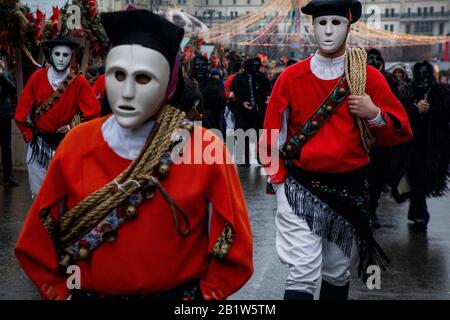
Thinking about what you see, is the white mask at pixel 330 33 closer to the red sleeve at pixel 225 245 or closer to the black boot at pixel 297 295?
the black boot at pixel 297 295

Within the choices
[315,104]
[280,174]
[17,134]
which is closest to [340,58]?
[315,104]

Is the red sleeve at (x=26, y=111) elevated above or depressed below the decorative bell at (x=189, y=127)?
below

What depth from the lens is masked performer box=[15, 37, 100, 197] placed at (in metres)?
8.84

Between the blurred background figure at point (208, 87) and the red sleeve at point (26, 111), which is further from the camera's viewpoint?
the blurred background figure at point (208, 87)

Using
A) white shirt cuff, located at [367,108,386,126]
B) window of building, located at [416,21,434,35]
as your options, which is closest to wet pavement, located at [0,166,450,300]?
white shirt cuff, located at [367,108,386,126]

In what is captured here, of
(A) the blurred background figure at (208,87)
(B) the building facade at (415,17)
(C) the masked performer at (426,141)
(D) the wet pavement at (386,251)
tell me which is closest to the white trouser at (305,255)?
(D) the wet pavement at (386,251)

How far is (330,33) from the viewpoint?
5.98m

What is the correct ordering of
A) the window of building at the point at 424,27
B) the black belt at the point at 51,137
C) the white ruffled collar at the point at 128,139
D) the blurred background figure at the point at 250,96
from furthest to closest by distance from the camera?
the window of building at the point at 424,27 < the blurred background figure at the point at 250,96 < the black belt at the point at 51,137 < the white ruffled collar at the point at 128,139

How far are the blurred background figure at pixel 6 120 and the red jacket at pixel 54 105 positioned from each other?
187 inches

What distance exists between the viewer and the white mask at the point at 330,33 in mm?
5977

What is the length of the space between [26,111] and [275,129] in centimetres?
349

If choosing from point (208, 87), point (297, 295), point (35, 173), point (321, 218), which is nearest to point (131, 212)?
point (297, 295)

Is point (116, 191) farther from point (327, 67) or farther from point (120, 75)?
point (327, 67)

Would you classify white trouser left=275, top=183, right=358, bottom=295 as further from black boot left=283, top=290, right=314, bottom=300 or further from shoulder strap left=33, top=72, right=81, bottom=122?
shoulder strap left=33, top=72, right=81, bottom=122
